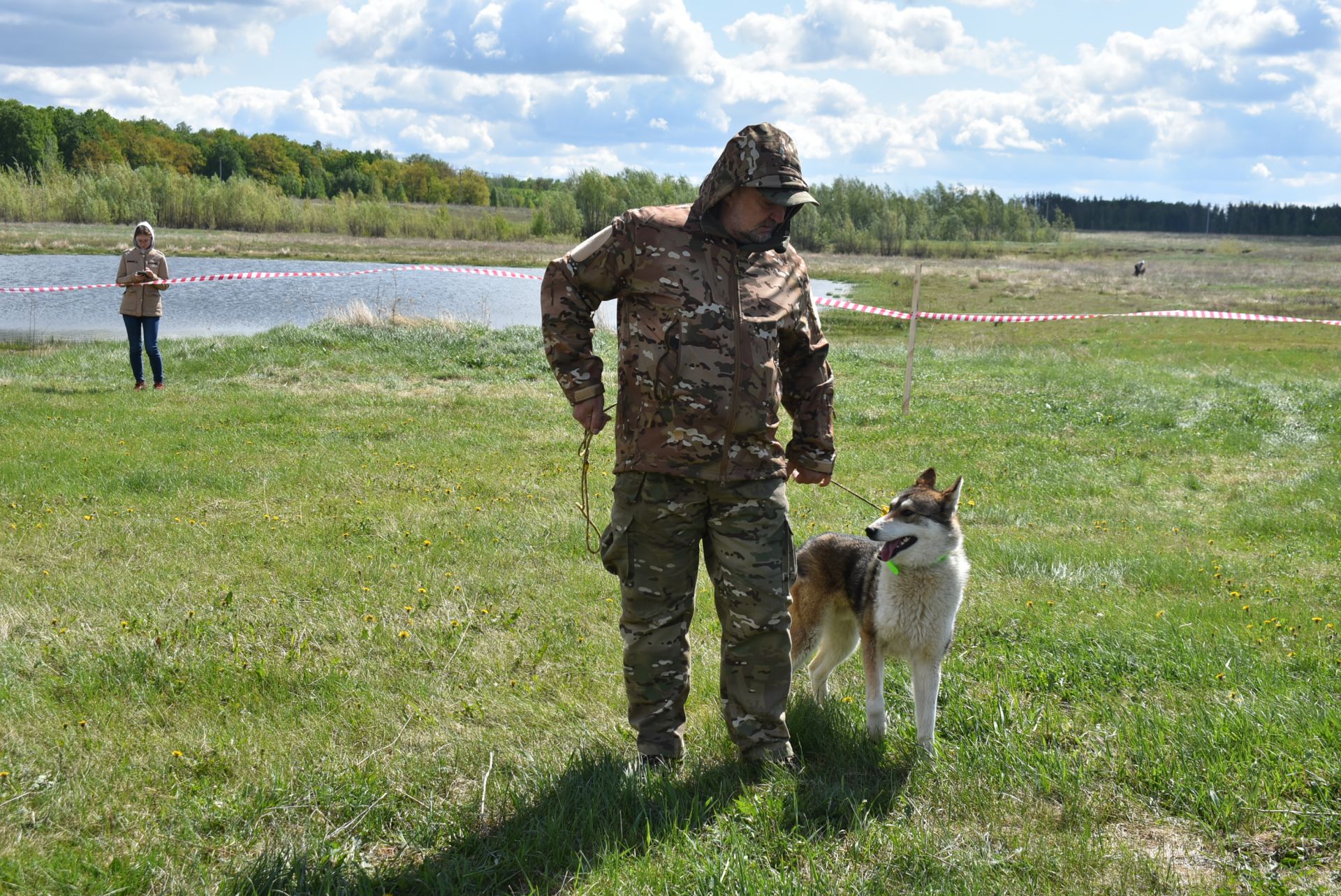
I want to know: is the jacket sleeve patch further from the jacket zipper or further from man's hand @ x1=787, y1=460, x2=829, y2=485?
man's hand @ x1=787, y1=460, x2=829, y2=485

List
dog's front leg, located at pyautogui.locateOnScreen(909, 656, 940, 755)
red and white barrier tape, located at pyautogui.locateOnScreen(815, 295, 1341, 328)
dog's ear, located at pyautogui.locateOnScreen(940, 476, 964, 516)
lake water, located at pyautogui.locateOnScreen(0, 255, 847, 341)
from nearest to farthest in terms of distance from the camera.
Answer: dog's front leg, located at pyautogui.locateOnScreen(909, 656, 940, 755) → dog's ear, located at pyautogui.locateOnScreen(940, 476, 964, 516) → red and white barrier tape, located at pyautogui.locateOnScreen(815, 295, 1341, 328) → lake water, located at pyautogui.locateOnScreen(0, 255, 847, 341)

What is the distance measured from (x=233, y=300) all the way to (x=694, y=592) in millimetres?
28842

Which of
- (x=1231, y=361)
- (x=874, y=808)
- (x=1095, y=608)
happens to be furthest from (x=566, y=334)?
(x=1231, y=361)

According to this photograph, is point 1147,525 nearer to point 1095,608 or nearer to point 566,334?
point 1095,608

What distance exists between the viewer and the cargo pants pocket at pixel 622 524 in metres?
3.80

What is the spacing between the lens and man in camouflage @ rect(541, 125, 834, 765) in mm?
3682

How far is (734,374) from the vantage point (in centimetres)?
368

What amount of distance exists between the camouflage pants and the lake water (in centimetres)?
1751

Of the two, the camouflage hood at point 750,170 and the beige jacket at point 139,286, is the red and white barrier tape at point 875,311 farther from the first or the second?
the camouflage hood at point 750,170

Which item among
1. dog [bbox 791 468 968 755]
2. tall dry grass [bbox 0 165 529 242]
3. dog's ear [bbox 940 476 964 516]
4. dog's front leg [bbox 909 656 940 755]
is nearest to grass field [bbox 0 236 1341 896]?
dog's front leg [bbox 909 656 940 755]

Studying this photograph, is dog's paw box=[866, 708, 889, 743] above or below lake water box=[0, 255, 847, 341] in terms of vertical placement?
below

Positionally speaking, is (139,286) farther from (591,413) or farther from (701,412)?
(701,412)

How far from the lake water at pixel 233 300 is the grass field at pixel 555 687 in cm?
1317

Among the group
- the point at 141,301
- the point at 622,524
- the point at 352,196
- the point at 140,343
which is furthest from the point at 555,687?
the point at 352,196
